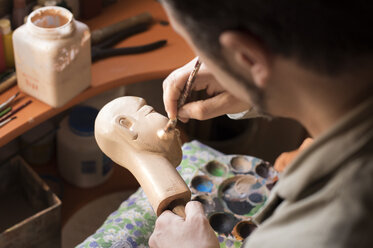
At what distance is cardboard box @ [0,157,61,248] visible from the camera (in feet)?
5.63

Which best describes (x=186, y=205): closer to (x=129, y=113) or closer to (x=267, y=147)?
(x=129, y=113)

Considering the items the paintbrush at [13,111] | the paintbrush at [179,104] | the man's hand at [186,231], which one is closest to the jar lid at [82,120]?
the paintbrush at [13,111]

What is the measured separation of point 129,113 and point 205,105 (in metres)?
0.20

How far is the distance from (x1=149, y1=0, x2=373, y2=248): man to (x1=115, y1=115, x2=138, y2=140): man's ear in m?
0.46

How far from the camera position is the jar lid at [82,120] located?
2.03m

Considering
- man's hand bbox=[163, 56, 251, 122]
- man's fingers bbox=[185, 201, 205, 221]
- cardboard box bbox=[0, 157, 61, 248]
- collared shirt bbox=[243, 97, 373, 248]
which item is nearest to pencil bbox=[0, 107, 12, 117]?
cardboard box bbox=[0, 157, 61, 248]

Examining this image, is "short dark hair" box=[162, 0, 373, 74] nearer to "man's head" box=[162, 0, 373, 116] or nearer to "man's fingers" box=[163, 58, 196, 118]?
"man's head" box=[162, 0, 373, 116]

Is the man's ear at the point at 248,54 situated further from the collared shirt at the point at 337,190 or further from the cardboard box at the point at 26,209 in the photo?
the cardboard box at the point at 26,209

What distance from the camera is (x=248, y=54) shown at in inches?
29.9

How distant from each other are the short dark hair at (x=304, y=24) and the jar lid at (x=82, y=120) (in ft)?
4.39

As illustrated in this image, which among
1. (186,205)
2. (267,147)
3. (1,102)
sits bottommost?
(267,147)

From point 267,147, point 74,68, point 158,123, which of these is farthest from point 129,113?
point 267,147

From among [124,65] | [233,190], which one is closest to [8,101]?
[124,65]

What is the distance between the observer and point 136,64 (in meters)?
1.85
